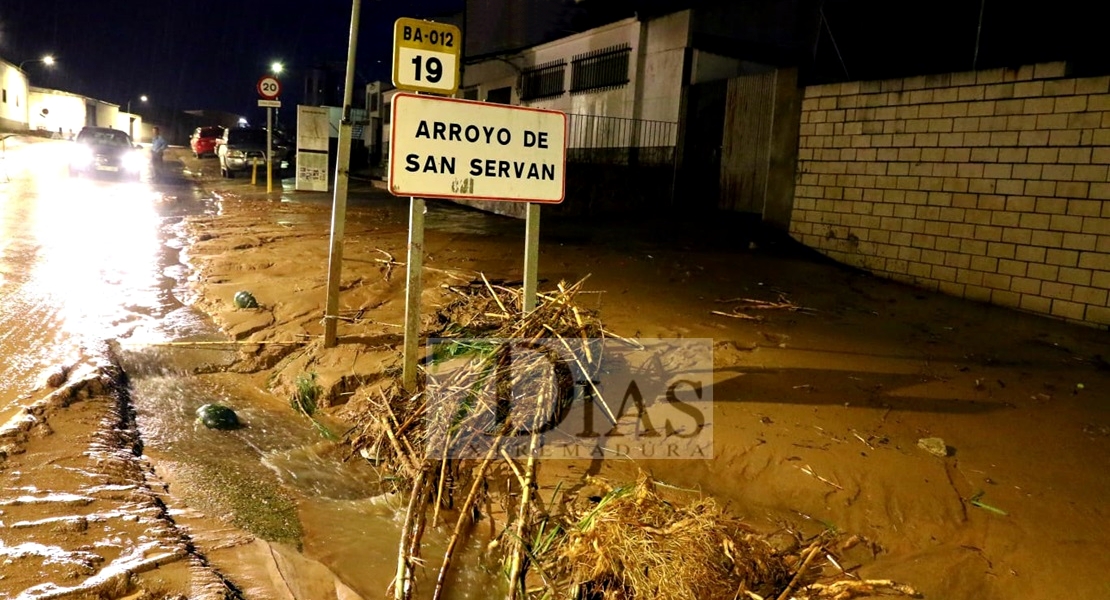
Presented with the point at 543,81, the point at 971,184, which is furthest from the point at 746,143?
the point at 543,81

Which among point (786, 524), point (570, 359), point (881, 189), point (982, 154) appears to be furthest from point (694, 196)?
point (786, 524)

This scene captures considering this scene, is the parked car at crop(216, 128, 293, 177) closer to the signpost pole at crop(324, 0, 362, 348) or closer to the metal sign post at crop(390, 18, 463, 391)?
the signpost pole at crop(324, 0, 362, 348)

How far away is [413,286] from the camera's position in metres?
4.58

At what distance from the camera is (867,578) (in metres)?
3.14

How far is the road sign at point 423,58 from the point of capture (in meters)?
4.62

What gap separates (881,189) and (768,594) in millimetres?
6827

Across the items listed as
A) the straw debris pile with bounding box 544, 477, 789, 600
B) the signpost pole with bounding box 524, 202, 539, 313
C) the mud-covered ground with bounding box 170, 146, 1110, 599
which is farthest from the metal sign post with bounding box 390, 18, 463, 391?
the straw debris pile with bounding box 544, 477, 789, 600

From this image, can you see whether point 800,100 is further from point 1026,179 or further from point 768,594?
point 768,594

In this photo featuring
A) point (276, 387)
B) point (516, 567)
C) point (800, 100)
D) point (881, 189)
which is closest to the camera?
point (516, 567)

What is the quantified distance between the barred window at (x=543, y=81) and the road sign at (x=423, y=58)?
14.6 m

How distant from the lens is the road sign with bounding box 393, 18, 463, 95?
4.62m

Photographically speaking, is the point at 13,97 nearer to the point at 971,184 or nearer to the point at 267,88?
the point at 267,88

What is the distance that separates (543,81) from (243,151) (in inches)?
400

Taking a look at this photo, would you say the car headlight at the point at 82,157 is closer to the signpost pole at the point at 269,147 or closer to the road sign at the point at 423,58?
the signpost pole at the point at 269,147
